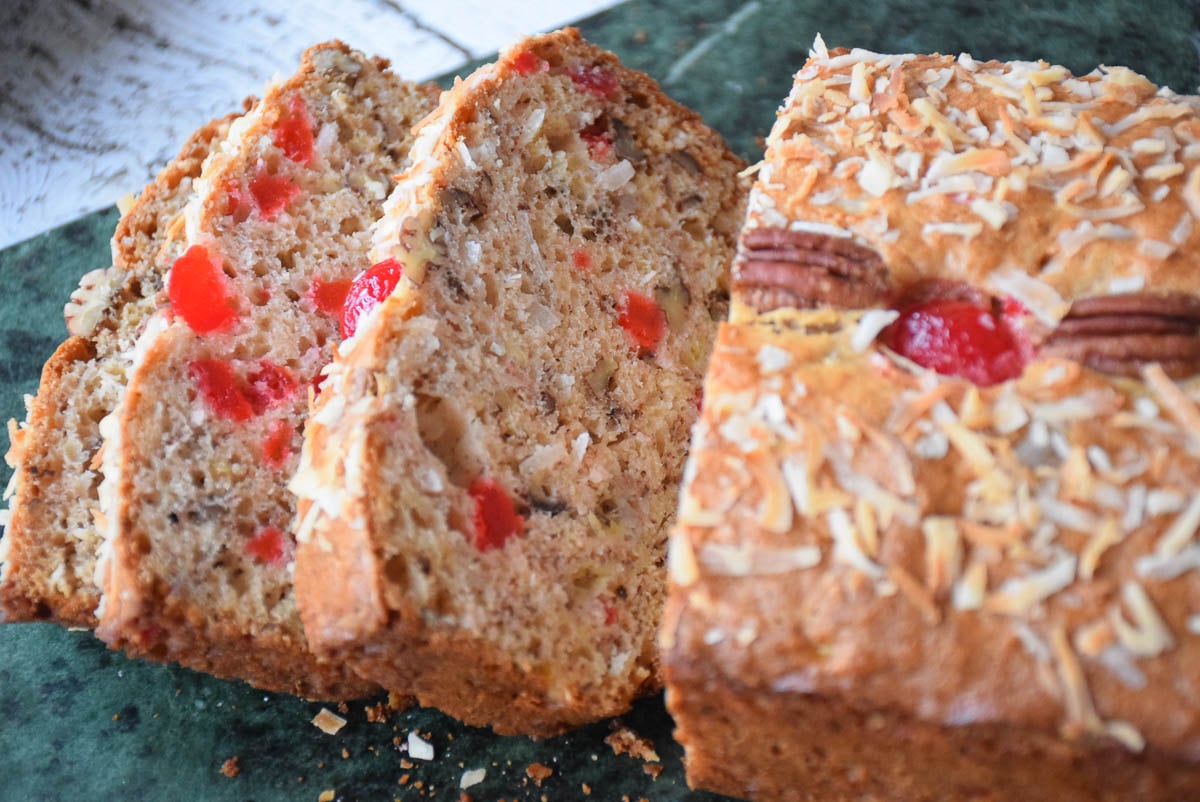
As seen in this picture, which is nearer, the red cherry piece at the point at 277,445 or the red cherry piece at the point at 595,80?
the red cherry piece at the point at 277,445

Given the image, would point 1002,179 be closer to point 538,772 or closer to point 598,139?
point 598,139

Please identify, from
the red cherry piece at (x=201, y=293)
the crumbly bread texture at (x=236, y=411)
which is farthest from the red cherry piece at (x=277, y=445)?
the red cherry piece at (x=201, y=293)

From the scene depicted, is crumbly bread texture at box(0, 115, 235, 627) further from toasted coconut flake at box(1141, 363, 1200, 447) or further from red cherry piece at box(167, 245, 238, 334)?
toasted coconut flake at box(1141, 363, 1200, 447)

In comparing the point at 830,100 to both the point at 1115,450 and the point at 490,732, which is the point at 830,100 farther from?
the point at 490,732

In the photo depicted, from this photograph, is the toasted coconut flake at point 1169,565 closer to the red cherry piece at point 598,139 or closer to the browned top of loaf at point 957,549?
the browned top of loaf at point 957,549

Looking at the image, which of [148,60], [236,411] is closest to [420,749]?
[236,411]

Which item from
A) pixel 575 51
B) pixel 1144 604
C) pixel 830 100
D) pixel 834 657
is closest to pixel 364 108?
pixel 575 51
